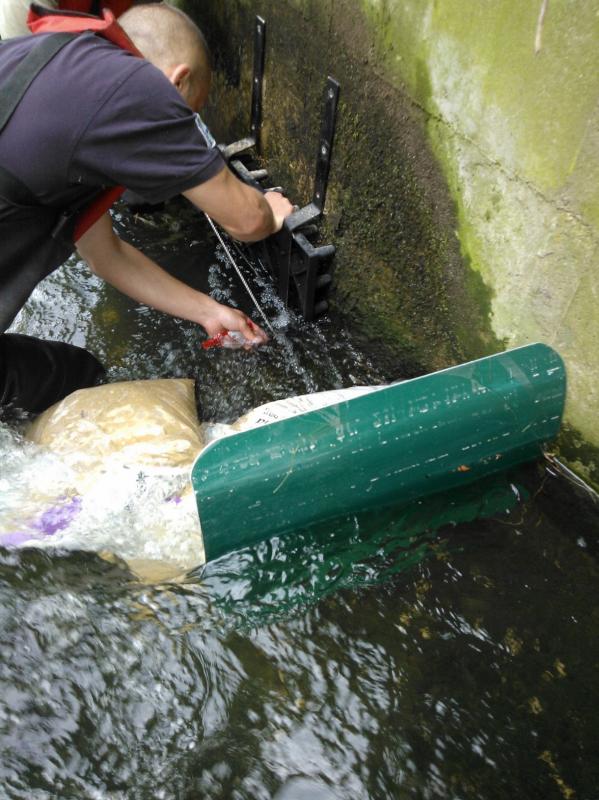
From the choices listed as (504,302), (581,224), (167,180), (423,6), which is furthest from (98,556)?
(423,6)

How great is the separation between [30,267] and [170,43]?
825 mm

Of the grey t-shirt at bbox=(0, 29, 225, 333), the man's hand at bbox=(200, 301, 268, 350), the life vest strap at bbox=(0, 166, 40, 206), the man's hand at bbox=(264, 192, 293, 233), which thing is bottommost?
the man's hand at bbox=(200, 301, 268, 350)

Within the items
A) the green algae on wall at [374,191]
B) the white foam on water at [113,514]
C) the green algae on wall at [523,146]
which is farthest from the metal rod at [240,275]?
the white foam on water at [113,514]

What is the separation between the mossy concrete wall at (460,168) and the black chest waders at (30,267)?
4.16 feet

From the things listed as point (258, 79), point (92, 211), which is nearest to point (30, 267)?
point (92, 211)

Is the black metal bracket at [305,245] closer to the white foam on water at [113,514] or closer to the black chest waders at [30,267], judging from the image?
the black chest waders at [30,267]

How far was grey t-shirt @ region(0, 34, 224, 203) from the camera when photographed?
1.47 metres

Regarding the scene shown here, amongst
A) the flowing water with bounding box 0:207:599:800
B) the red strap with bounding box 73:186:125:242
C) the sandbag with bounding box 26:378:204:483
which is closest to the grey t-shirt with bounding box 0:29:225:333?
the red strap with bounding box 73:186:125:242

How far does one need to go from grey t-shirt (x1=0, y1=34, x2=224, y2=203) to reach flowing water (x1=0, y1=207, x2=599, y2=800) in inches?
34.3

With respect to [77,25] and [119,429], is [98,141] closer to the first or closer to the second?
[77,25]

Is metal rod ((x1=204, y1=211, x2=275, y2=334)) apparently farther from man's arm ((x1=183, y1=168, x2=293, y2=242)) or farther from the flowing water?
the flowing water

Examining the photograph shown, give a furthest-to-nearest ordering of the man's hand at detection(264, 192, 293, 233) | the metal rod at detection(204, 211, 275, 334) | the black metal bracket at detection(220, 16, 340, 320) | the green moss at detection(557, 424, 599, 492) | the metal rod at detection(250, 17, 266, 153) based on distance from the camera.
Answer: the metal rod at detection(250, 17, 266, 153) < the metal rod at detection(204, 211, 275, 334) < the black metal bracket at detection(220, 16, 340, 320) < the man's hand at detection(264, 192, 293, 233) < the green moss at detection(557, 424, 599, 492)

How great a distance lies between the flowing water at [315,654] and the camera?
153 centimetres

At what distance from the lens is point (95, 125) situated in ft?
4.87
